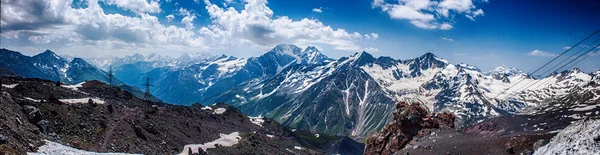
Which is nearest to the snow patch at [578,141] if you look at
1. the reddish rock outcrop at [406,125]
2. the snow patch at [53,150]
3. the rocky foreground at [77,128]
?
the reddish rock outcrop at [406,125]

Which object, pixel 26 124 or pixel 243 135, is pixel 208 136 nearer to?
pixel 243 135

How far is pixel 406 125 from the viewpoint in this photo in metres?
56.7

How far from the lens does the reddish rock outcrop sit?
183 feet

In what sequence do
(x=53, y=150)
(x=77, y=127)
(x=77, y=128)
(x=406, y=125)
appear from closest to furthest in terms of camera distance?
(x=53, y=150) < (x=77, y=128) < (x=77, y=127) < (x=406, y=125)

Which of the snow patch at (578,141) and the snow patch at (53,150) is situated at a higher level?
A: the snow patch at (578,141)

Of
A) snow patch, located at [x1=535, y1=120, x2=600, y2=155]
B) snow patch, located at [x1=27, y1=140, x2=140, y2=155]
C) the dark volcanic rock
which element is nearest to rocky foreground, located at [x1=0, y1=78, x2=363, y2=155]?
the dark volcanic rock

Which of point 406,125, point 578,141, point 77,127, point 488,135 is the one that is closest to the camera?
point 578,141

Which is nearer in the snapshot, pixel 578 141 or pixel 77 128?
pixel 578 141

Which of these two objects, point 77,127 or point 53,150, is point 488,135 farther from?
point 77,127

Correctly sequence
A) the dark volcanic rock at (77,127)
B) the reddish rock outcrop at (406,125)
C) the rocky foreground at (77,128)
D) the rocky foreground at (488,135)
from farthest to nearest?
the reddish rock outcrop at (406,125) → the dark volcanic rock at (77,127) → the rocky foreground at (77,128) → the rocky foreground at (488,135)

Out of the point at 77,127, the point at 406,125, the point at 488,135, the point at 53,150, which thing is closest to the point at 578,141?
the point at 406,125

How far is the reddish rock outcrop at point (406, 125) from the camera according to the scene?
55.8m

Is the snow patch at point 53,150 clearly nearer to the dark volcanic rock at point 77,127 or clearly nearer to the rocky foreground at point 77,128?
the rocky foreground at point 77,128

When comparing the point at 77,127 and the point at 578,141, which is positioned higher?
the point at 578,141
